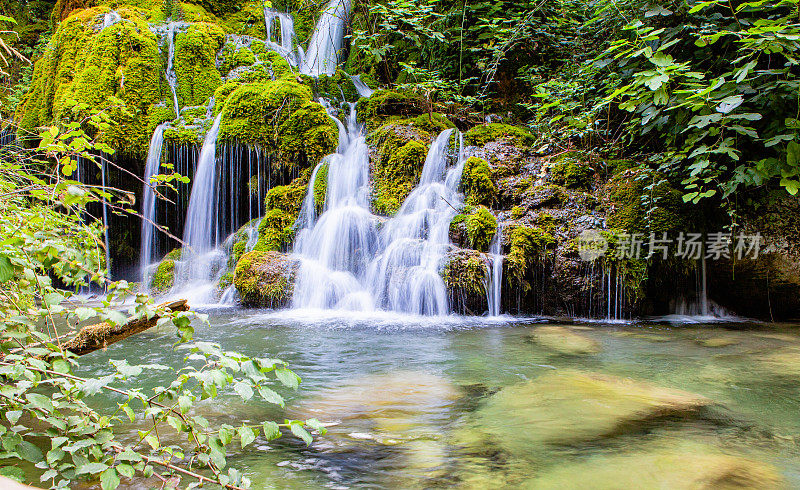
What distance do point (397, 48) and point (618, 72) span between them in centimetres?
635

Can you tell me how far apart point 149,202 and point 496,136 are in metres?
7.59

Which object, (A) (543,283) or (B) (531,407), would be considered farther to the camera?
(A) (543,283)

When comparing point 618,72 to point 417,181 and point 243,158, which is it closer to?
point 417,181

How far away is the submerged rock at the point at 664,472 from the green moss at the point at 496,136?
674cm

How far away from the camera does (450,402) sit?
3131mm

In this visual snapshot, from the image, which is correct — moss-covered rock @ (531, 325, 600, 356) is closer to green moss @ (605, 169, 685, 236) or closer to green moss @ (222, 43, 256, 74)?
green moss @ (605, 169, 685, 236)

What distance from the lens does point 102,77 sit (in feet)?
32.5

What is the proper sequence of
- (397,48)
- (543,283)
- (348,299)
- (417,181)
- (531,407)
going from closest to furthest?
1. (531,407)
2. (543,283)
3. (348,299)
4. (417,181)
5. (397,48)

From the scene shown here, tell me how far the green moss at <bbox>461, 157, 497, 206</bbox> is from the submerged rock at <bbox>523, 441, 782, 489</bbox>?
555 cm

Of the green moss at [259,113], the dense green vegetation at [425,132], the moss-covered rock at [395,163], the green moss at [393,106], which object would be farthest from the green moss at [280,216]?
the green moss at [393,106]

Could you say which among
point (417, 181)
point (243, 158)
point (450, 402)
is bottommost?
point (450, 402)

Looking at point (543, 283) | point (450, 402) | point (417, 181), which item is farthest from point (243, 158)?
point (450, 402)

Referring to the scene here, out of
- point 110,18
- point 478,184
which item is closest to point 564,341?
point 478,184

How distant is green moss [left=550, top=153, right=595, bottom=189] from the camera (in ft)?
23.5
